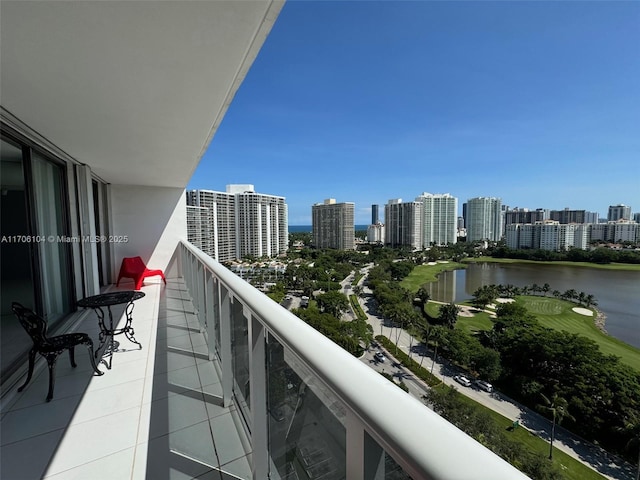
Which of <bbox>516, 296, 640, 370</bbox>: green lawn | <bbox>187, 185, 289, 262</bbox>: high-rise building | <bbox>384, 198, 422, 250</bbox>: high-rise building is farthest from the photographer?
<bbox>384, 198, 422, 250</bbox>: high-rise building

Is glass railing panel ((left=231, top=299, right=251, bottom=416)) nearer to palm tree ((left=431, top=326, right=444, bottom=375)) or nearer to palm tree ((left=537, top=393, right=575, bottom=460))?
palm tree ((left=537, top=393, right=575, bottom=460))

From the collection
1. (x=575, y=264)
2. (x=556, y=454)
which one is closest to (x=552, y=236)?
(x=575, y=264)

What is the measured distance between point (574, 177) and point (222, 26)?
32.6 meters

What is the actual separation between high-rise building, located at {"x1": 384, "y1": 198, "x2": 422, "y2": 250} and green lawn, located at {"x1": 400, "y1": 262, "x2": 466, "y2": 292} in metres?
12.2

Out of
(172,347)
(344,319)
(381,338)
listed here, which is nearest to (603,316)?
(381,338)

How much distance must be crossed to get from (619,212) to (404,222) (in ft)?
155

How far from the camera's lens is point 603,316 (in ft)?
92.6

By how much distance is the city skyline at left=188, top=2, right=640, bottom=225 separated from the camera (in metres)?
6.71

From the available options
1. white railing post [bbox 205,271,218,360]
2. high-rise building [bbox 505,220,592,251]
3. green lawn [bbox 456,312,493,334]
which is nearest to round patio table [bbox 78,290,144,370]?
white railing post [bbox 205,271,218,360]

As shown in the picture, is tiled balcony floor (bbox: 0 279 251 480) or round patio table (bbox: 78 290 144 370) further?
round patio table (bbox: 78 290 144 370)

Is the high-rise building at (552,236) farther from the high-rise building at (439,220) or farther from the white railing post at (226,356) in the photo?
the white railing post at (226,356)

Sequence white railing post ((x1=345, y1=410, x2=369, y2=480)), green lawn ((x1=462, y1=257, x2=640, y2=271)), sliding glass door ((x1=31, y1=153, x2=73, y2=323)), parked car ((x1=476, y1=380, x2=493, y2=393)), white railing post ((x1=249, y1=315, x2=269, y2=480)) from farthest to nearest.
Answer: green lawn ((x1=462, y1=257, x2=640, y2=271)), parked car ((x1=476, y1=380, x2=493, y2=393)), sliding glass door ((x1=31, y1=153, x2=73, y2=323)), white railing post ((x1=249, y1=315, x2=269, y2=480)), white railing post ((x1=345, y1=410, x2=369, y2=480))

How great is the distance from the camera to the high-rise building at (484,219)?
227ft

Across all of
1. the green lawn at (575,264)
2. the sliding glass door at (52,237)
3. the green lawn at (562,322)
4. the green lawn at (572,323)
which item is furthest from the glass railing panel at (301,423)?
the green lawn at (575,264)
